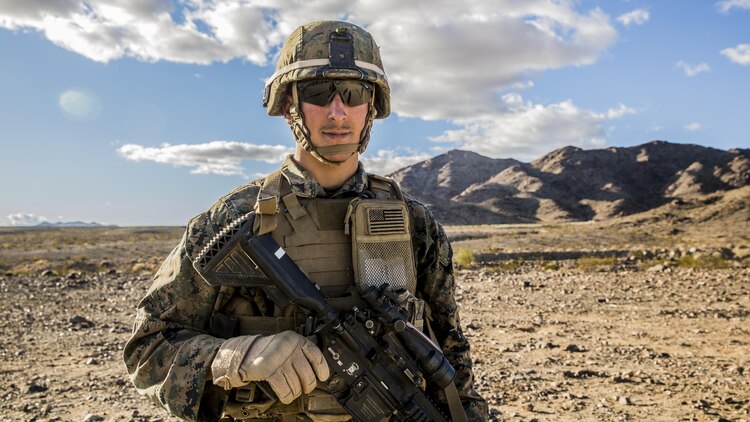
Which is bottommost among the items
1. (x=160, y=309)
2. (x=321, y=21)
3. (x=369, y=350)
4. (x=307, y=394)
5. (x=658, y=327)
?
(x=658, y=327)

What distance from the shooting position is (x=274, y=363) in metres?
1.83

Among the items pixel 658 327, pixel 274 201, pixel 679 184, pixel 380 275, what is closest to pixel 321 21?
pixel 274 201

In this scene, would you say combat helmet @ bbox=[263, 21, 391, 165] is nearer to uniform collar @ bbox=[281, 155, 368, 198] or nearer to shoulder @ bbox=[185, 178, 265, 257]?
uniform collar @ bbox=[281, 155, 368, 198]

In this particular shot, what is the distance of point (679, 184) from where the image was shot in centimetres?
9894

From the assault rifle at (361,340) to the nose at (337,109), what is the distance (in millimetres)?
600

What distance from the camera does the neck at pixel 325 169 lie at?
2.41 metres

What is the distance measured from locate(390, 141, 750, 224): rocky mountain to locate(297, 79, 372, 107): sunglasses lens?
7128 cm

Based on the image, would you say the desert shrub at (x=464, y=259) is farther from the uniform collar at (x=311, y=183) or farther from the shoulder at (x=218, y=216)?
the shoulder at (x=218, y=216)

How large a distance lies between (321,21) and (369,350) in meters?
1.52

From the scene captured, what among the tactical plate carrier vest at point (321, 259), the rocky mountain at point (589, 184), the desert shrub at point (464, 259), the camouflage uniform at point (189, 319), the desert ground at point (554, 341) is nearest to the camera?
the camouflage uniform at point (189, 319)

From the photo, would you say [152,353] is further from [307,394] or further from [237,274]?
[307,394]

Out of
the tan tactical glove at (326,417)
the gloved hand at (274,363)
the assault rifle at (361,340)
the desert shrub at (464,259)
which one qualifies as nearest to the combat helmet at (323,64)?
the assault rifle at (361,340)

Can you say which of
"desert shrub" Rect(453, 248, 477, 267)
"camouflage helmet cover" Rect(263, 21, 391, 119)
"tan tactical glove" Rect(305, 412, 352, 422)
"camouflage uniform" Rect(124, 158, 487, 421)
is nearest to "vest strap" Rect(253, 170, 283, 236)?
"camouflage uniform" Rect(124, 158, 487, 421)

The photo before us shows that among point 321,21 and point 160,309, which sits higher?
point 321,21
